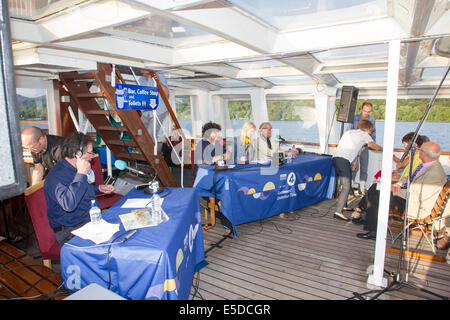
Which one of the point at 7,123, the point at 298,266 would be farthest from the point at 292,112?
the point at 7,123

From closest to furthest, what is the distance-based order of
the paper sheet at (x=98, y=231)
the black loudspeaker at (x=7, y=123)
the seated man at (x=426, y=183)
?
1. the black loudspeaker at (x=7, y=123)
2. the paper sheet at (x=98, y=231)
3. the seated man at (x=426, y=183)

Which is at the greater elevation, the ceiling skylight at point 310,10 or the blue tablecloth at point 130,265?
the ceiling skylight at point 310,10

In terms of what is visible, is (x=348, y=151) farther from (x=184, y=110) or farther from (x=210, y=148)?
(x=184, y=110)

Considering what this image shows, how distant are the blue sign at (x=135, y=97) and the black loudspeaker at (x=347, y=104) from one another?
362 cm

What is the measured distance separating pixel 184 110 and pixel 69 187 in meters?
7.19

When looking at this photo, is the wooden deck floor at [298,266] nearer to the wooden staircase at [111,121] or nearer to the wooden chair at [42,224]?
the wooden chair at [42,224]

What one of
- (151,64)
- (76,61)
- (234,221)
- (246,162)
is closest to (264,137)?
(246,162)

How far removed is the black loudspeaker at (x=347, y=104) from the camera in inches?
206

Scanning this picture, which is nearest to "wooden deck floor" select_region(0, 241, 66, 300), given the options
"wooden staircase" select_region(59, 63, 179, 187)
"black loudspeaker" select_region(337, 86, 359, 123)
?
"wooden staircase" select_region(59, 63, 179, 187)

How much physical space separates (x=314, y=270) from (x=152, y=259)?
6.86ft

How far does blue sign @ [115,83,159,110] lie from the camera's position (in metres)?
3.89

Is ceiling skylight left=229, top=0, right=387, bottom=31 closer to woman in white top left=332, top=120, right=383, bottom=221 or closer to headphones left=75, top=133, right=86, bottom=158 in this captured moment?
headphones left=75, top=133, right=86, bottom=158

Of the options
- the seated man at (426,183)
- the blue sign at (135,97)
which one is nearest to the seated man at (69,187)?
the blue sign at (135,97)

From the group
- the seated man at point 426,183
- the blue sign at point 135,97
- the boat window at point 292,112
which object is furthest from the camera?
the boat window at point 292,112
